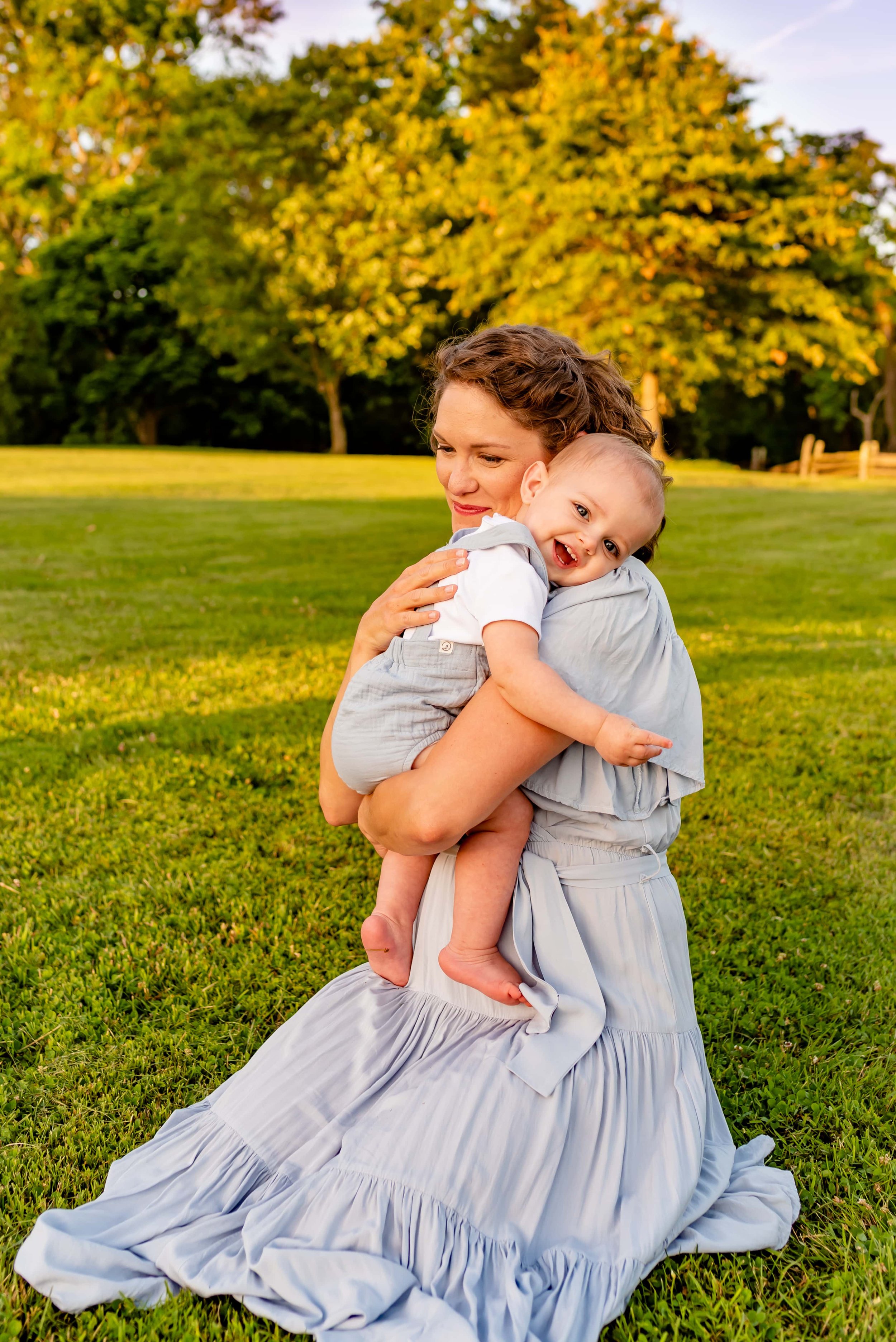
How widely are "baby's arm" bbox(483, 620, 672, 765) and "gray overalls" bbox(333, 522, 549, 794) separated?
17 cm

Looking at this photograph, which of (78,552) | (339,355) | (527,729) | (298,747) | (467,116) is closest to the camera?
(527,729)

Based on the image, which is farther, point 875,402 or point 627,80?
point 875,402

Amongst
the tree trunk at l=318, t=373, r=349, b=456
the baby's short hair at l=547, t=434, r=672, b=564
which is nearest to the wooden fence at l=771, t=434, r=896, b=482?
the tree trunk at l=318, t=373, r=349, b=456

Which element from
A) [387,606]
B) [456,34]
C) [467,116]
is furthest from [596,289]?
[387,606]

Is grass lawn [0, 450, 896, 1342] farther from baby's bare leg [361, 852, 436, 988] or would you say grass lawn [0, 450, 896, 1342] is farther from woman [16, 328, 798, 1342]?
baby's bare leg [361, 852, 436, 988]

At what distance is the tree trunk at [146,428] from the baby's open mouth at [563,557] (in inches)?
1480

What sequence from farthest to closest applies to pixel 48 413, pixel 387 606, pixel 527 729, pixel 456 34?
pixel 48 413
pixel 456 34
pixel 387 606
pixel 527 729

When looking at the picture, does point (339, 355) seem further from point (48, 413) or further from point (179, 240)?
point (48, 413)

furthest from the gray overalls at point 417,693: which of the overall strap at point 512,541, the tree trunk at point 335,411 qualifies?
the tree trunk at point 335,411

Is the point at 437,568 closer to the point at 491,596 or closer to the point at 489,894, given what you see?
the point at 491,596

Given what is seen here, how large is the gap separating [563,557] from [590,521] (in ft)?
0.29

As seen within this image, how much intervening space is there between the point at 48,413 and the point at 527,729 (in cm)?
3791

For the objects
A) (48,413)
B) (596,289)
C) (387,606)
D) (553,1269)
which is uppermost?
(596,289)

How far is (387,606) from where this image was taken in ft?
6.83
